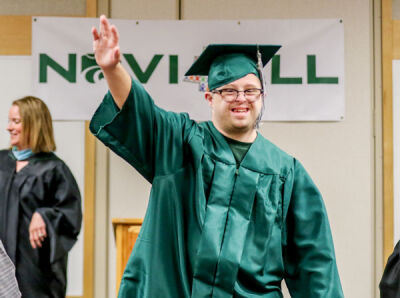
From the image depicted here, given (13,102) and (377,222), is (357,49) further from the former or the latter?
(13,102)

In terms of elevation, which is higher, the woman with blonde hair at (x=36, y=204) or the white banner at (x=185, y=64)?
A: the white banner at (x=185, y=64)

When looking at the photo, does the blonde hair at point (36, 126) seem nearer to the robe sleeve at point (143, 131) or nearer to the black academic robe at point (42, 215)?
the black academic robe at point (42, 215)

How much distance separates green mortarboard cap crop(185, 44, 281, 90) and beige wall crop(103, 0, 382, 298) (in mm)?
2332

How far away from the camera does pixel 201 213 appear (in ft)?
7.94

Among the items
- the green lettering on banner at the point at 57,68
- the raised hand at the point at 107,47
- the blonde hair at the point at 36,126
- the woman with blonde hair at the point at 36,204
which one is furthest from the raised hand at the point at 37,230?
the raised hand at the point at 107,47

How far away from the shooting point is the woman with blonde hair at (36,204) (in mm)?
4379

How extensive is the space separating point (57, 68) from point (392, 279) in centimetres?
292

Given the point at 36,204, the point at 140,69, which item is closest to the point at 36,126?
the point at 36,204

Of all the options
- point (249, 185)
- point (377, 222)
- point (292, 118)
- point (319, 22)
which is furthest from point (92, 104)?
point (249, 185)

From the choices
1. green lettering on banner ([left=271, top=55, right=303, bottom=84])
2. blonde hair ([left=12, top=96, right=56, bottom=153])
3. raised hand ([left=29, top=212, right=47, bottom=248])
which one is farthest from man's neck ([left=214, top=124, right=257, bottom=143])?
green lettering on banner ([left=271, top=55, right=303, bottom=84])

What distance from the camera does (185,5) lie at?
5.11 metres

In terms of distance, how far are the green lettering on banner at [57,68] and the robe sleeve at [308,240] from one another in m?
2.81

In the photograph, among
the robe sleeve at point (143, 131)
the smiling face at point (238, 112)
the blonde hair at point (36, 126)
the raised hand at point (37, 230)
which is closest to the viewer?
the robe sleeve at point (143, 131)

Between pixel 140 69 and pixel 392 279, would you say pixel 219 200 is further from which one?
pixel 140 69
